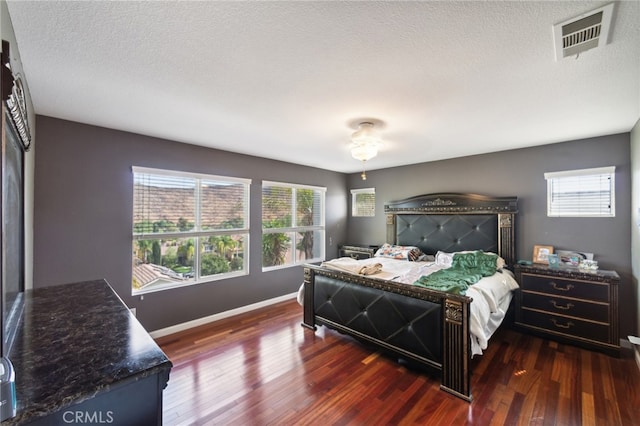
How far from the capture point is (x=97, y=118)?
8.81 feet

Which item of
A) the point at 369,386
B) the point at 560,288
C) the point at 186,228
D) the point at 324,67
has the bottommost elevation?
the point at 369,386

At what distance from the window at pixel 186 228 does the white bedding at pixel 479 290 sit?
1.35 m

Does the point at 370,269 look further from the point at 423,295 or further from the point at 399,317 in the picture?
the point at 423,295

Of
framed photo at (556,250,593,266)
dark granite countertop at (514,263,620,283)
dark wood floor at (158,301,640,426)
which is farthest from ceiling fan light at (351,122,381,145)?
framed photo at (556,250,593,266)

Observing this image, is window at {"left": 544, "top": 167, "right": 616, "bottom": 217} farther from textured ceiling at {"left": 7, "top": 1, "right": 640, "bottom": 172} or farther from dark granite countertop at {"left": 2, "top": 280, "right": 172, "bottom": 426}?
dark granite countertop at {"left": 2, "top": 280, "right": 172, "bottom": 426}

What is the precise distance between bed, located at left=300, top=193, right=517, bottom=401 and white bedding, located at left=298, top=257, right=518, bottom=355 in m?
0.06

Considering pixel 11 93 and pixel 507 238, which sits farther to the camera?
pixel 507 238

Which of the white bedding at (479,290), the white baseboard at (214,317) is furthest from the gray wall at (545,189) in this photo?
the white baseboard at (214,317)

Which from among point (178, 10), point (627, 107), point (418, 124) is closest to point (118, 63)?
point (178, 10)

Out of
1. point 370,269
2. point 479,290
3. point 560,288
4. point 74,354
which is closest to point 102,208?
point 74,354

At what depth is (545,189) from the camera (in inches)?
140

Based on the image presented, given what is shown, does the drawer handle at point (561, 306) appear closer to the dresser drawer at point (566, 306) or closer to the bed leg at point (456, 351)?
the dresser drawer at point (566, 306)

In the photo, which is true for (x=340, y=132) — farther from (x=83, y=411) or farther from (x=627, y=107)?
(x=83, y=411)

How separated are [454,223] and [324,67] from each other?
11.0 feet
